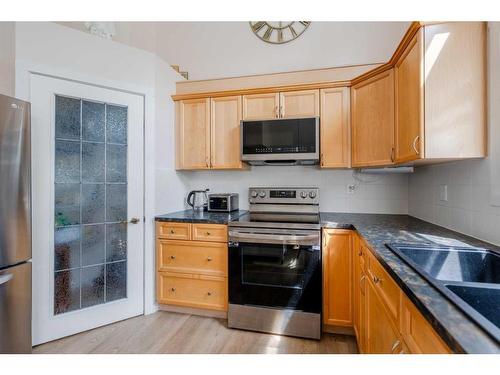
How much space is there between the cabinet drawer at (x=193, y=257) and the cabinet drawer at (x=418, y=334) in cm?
150

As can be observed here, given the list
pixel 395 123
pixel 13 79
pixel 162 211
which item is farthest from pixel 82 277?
pixel 395 123

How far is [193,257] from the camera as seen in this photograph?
2264 mm

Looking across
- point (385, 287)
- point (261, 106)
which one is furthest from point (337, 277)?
point (261, 106)

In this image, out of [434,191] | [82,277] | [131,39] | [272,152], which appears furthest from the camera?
[131,39]

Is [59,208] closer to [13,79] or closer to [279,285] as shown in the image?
[13,79]

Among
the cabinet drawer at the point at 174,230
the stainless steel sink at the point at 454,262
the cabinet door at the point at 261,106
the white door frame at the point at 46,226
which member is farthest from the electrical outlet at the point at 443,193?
the white door frame at the point at 46,226

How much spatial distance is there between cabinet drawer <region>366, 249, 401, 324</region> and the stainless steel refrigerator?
2044mm

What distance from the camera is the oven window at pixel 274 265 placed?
1.98 metres

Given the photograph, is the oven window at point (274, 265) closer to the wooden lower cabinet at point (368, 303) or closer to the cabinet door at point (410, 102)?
the wooden lower cabinet at point (368, 303)

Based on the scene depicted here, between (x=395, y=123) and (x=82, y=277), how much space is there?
2704 mm

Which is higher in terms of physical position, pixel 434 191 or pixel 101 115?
pixel 101 115

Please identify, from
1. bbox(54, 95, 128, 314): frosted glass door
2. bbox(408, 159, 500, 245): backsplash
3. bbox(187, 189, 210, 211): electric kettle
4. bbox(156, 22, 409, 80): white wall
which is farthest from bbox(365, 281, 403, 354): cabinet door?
bbox(156, 22, 409, 80): white wall

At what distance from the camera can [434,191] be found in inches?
74.7

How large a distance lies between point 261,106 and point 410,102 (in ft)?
4.25
